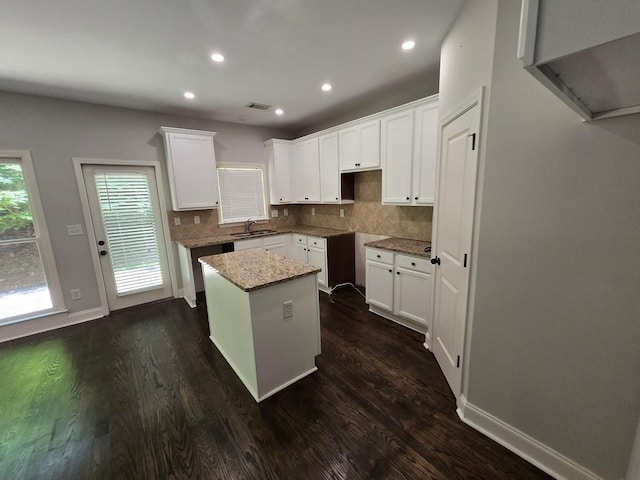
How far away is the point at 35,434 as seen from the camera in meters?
1.74

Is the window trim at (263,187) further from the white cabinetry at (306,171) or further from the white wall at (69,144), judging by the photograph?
the white wall at (69,144)

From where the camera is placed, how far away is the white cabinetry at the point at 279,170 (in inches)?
177

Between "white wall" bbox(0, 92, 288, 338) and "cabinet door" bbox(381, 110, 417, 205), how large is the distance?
309 cm

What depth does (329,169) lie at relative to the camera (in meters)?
3.97

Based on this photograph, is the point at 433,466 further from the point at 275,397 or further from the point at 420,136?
the point at 420,136

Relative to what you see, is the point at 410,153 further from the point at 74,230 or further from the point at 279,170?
the point at 74,230

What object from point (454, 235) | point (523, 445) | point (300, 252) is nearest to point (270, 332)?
point (454, 235)

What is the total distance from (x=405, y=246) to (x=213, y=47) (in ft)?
8.58

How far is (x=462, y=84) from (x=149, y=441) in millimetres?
3115

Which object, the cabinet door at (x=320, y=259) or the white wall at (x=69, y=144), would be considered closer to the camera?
the white wall at (x=69, y=144)

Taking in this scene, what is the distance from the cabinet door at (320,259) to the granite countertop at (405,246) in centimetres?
88

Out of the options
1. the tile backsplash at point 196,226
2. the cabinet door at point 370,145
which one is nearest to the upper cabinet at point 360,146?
the cabinet door at point 370,145

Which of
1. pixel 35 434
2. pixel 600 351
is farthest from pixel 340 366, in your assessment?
pixel 35 434

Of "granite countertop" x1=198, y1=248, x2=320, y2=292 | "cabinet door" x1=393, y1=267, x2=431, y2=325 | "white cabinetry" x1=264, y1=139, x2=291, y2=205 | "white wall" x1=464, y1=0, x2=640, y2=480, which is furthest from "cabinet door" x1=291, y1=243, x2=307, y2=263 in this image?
"white wall" x1=464, y1=0, x2=640, y2=480
